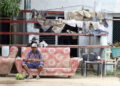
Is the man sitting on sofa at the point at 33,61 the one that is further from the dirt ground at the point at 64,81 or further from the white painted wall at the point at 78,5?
the white painted wall at the point at 78,5

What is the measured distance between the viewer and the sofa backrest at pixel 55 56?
10.2 metres

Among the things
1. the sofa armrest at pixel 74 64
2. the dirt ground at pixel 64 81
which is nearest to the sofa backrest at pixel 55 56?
the sofa armrest at pixel 74 64

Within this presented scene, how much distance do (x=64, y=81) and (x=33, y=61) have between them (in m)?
1.30

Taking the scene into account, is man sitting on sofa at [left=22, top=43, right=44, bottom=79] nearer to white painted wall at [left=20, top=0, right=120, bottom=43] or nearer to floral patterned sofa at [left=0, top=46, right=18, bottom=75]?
floral patterned sofa at [left=0, top=46, right=18, bottom=75]

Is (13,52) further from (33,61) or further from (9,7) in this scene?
(9,7)

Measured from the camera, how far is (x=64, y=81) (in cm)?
935

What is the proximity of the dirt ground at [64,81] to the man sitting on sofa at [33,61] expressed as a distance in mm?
436

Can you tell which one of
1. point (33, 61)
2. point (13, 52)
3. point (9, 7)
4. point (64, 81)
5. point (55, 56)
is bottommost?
point (64, 81)

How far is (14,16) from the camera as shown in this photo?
37.5 ft

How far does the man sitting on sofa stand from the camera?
9.62 meters

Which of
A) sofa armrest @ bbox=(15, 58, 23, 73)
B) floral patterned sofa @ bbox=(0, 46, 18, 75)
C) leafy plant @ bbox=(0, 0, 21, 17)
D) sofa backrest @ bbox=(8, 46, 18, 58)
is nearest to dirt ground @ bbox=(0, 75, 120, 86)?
floral patterned sofa @ bbox=(0, 46, 18, 75)

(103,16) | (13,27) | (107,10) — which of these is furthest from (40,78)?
(107,10)

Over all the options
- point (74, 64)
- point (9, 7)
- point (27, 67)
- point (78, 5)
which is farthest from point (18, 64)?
point (78, 5)

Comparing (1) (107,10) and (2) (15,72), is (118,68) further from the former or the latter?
(2) (15,72)
